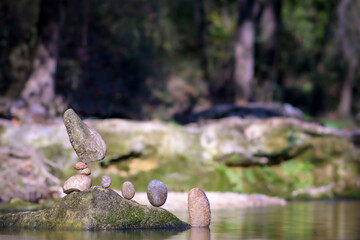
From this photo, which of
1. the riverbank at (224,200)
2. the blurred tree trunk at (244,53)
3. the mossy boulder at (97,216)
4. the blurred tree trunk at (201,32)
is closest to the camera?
the mossy boulder at (97,216)

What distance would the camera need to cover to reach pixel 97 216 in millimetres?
7270

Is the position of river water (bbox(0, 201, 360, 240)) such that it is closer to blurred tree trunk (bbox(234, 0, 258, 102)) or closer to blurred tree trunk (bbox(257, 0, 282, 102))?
blurred tree trunk (bbox(234, 0, 258, 102))

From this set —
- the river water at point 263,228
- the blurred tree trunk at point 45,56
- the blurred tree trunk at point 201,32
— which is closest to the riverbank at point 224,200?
the river water at point 263,228

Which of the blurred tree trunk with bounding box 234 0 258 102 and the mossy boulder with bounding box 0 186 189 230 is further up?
the blurred tree trunk with bounding box 234 0 258 102

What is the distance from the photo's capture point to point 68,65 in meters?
20.4

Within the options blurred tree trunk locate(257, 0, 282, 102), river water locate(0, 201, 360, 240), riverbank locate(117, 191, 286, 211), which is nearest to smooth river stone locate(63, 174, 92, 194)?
river water locate(0, 201, 360, 240)

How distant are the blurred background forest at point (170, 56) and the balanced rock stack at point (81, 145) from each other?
294 inches

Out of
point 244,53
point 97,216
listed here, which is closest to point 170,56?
point 244,53

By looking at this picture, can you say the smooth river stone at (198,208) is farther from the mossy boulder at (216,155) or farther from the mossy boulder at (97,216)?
the mossy boulder at (216,155)

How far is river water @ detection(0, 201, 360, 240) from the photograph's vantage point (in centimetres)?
665

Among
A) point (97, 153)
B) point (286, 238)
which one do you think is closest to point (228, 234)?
point (286, 238)

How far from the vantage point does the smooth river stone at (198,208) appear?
7.59 m

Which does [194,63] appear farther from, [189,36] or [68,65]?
[68,65]

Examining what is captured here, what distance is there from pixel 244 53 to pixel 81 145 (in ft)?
44.8
